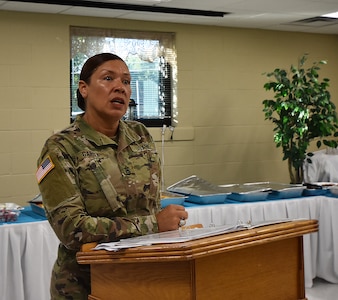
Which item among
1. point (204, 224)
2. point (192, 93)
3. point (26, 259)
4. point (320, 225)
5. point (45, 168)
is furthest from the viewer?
point (192, 93)

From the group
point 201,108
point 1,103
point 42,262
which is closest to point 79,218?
point 42,262

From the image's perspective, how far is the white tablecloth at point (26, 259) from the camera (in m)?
3.47

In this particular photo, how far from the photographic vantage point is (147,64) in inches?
230

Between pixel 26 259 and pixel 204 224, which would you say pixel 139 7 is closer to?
pixel 204 224

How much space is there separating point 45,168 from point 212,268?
1.81ft

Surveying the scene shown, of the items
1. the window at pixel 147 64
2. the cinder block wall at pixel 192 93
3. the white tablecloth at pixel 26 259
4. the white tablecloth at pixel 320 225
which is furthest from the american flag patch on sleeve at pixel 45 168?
the window at pixel 147 64

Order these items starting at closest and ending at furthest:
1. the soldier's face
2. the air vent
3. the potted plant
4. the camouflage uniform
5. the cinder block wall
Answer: the camouflage uniform, the soldier's face, the cinder block wall, the potted plant, the air vent

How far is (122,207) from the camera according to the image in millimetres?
1676

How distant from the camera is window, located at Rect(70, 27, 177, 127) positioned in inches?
216

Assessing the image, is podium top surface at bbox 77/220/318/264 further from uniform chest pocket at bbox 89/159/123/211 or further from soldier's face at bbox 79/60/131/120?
soldier's face at bbox 79/60/131/120

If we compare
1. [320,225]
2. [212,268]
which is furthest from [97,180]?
[320,225]

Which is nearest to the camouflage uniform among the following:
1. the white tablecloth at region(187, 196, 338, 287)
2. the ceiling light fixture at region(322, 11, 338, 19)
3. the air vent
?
the white tablecloth at region(187, 196, 338, 287)

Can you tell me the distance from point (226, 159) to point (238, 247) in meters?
4.92

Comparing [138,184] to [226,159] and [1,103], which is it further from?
[226,159]
